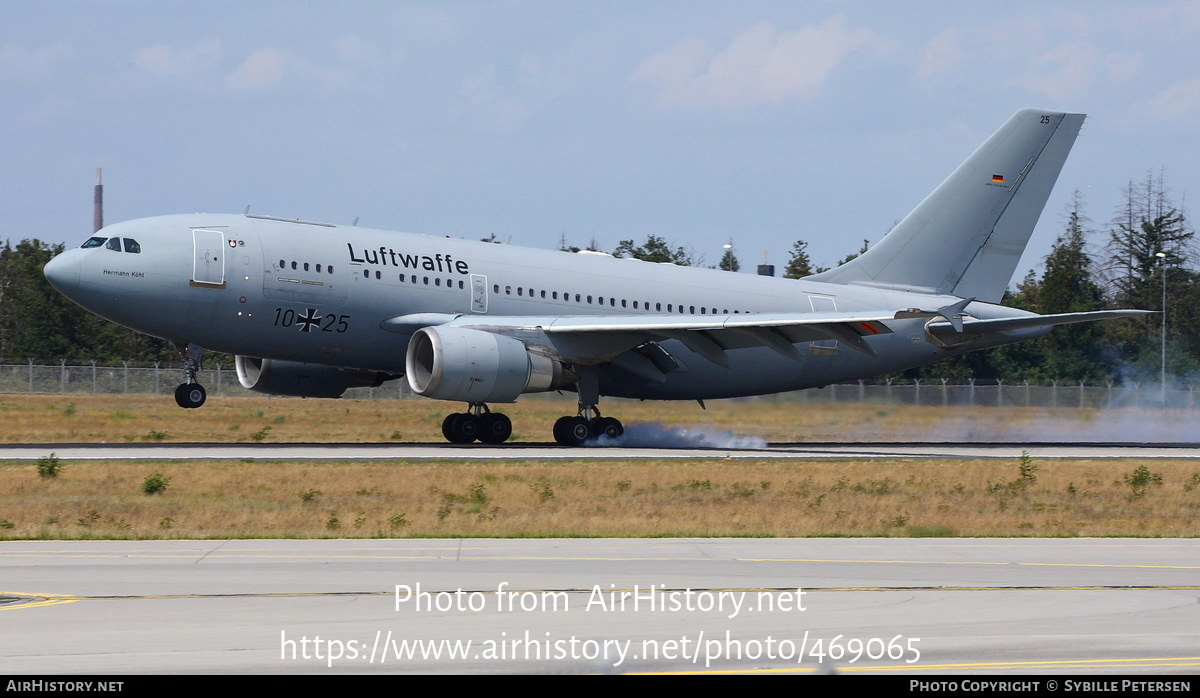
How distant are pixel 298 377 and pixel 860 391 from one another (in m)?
16.2

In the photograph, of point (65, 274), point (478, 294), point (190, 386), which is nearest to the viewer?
point (190, 386)

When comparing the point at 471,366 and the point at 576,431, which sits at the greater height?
the point at 471,366

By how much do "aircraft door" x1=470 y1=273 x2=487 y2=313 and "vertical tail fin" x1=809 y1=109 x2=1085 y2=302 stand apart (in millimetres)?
10275

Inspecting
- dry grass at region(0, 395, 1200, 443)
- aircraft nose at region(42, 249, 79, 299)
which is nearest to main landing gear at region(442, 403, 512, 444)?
dry grass at region(0, 395, 1200, 443)

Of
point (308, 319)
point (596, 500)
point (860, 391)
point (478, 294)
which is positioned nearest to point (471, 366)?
point (478, 294)

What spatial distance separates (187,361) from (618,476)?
10.9 m

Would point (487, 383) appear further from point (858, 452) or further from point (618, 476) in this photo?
point (858, 452)

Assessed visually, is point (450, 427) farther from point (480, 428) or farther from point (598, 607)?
point (598, 607)

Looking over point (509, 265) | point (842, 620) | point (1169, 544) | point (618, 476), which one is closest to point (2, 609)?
point (842, 620)

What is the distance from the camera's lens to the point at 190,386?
28031 mm

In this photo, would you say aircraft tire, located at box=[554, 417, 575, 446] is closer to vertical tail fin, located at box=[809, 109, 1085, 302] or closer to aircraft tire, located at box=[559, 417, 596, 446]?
aircraft tire, located at box=[559, 417, 596, 446]

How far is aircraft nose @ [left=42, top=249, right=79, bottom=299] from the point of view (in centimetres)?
2856

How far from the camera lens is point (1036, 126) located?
37469 millimetres

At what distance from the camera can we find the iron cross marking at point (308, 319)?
2950cm
